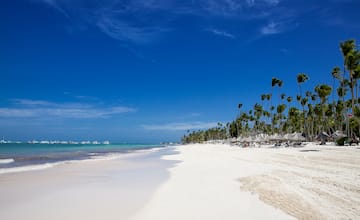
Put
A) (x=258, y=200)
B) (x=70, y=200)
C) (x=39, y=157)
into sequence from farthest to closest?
(x=39, y=157)
(x=70, y=200)
(x=258, y=200)

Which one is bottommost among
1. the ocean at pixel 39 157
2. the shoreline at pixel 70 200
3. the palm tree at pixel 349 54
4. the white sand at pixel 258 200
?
the white sand at pixel 258 200

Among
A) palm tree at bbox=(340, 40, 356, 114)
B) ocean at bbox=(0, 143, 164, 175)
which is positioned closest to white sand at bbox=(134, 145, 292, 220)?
ocean at bbox=(0, 143, 164, 175)

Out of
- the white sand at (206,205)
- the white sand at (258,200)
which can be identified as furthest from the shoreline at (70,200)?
the white sand at (258,200)

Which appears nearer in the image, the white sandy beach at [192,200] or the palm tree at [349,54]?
the white sandy beach at [192,200]

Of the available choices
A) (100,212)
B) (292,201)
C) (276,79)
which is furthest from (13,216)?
(276,79)

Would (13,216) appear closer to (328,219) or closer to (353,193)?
(328,219)

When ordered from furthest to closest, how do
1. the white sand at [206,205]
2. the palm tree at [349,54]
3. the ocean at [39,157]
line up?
the palm tree at [349,54], the ocean at [39,157], the white sand at [206,205]

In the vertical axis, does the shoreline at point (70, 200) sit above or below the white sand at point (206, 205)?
above

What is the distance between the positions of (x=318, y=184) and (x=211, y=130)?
506 ft

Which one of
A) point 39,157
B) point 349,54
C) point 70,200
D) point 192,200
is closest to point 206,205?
point 192,200

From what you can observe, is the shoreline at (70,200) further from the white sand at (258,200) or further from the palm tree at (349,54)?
the palm tree at (349,54)

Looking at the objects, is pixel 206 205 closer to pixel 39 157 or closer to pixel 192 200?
pixel 192 200

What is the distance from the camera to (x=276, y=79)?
7588cm

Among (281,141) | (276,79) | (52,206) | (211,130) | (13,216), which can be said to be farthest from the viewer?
(211,130)
